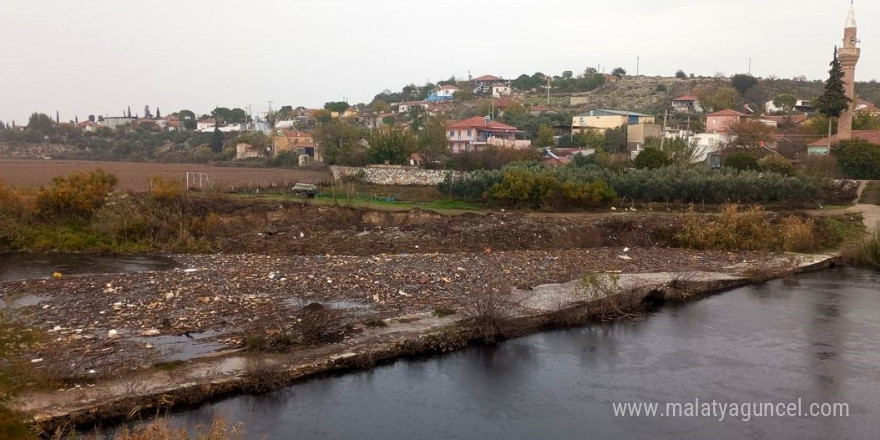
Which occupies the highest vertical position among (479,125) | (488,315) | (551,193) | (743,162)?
(479,125)

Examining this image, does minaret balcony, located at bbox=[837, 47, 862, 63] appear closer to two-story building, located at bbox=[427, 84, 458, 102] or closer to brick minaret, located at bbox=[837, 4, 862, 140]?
brick minaret, located at bbox=[837, 4, 862, 140]

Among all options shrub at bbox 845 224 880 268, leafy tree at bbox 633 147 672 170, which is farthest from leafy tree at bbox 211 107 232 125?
shrub at bbox 845 224 880 268

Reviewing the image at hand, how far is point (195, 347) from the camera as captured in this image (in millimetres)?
12219

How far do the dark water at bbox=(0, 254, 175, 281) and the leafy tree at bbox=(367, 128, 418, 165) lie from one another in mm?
17410

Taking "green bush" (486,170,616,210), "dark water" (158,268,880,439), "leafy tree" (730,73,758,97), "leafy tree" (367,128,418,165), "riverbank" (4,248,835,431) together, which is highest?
"leafy tree" (730,73,758,97)

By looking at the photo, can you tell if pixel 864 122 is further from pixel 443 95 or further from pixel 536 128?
pixel 443 95

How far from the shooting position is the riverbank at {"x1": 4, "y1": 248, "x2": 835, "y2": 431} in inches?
416

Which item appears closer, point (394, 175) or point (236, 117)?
point (394, 175)

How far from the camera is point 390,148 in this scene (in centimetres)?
3734

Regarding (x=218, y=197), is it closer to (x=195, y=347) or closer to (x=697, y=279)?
(x=195, y=347)

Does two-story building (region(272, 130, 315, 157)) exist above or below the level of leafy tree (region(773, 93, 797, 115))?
below

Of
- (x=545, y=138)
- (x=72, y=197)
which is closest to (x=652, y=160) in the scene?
(x=545, y=138)

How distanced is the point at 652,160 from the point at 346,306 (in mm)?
22072

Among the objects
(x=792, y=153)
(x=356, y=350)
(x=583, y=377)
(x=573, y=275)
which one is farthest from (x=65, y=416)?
(x=792, y=153)
